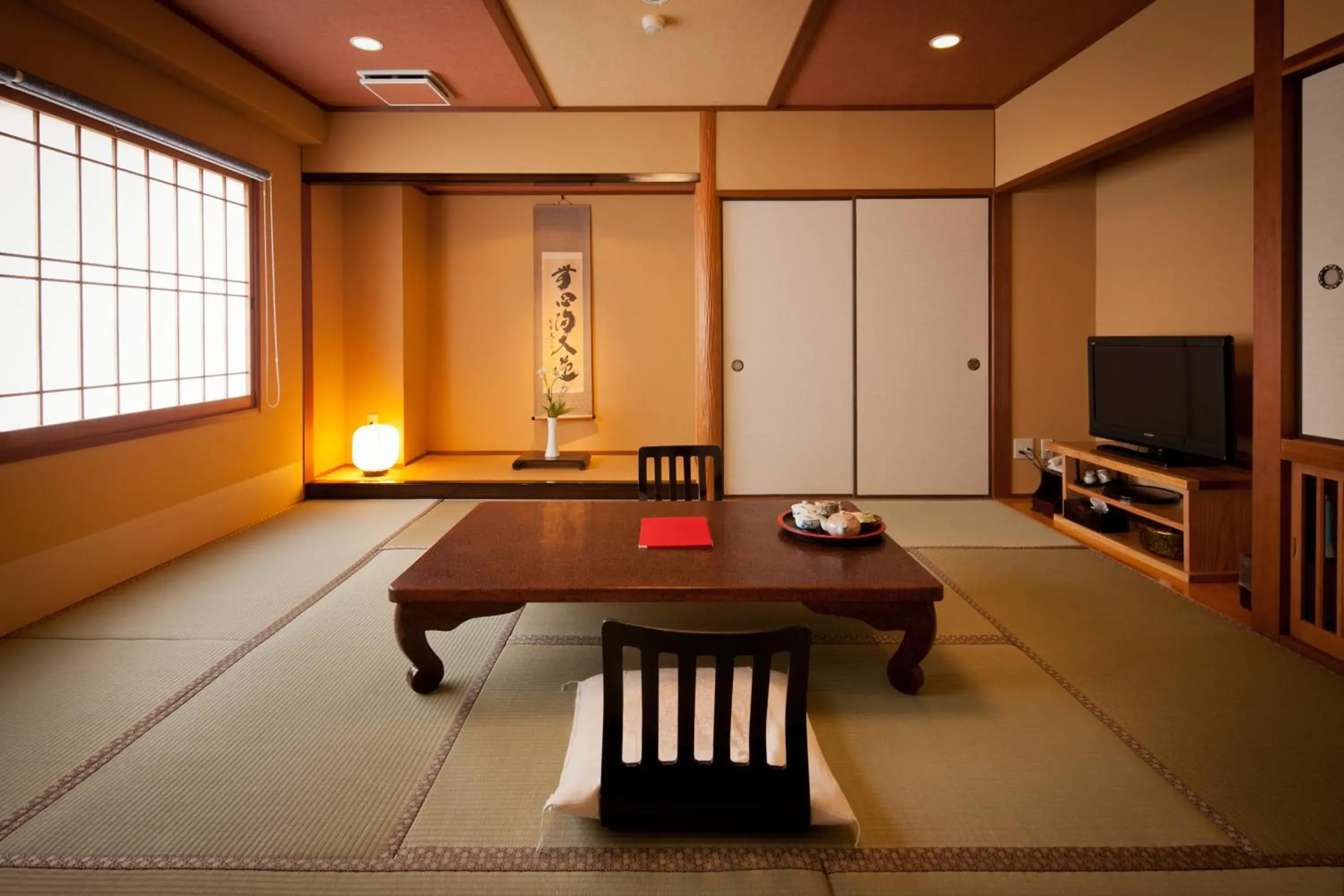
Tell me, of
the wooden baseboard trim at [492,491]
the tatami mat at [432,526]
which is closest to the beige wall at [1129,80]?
the wooden baseboard trim at [492,491]

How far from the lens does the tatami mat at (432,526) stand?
4359mm

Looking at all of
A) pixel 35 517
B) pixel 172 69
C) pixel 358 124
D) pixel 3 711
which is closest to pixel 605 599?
pixel 3 711

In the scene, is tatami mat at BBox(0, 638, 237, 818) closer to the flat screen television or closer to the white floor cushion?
the white floor cushion

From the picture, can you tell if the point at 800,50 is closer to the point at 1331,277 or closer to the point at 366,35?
the point at 366,35

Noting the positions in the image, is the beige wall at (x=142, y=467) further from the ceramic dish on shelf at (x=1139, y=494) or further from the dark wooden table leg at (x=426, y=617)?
the ceramic dish on shelf at (x=1139, y=494)

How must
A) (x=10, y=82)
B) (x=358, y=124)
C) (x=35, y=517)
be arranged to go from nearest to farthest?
(x=10, y=82) → (x=35, y=517) → (x=358, y=124)

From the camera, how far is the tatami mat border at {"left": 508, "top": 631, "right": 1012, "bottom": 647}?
9.46 feet

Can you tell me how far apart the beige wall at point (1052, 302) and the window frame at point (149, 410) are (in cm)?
468

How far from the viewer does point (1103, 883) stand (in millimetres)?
1633

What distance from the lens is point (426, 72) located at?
4570 mm

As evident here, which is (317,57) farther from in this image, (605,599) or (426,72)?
(605,599)

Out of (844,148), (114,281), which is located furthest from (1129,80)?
(114,281)

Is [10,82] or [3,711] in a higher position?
[10,82]

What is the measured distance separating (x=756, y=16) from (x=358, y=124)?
279cm
